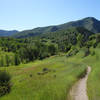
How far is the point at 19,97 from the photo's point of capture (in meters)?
24.0

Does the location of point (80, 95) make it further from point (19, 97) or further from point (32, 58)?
point (32, 58)

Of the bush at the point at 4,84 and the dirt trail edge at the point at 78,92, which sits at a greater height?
the bush at the point at 4,84

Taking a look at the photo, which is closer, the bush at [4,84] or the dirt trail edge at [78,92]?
the dirt trail edge at [78,92]

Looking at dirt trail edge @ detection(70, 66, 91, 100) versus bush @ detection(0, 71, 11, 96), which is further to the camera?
bush @ detection(0, 71, 11, 96)

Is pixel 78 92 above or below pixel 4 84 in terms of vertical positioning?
below

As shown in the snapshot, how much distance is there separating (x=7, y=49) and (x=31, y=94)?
583 feet

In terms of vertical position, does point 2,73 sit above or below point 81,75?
above

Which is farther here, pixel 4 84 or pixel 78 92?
pixel 4 84

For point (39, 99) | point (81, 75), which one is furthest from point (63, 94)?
point (81, 75)

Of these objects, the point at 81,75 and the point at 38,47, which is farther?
the point at 38,47

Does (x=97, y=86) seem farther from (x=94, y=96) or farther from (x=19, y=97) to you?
(x=19, y=97)

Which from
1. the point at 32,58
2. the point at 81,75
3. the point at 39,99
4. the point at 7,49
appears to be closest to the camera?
the point at 39,99

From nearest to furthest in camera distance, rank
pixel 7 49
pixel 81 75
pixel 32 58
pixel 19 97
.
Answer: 1. pixel 19 97
2. pixel 81 75
3. pixel 32 58
4. pixel 7 49

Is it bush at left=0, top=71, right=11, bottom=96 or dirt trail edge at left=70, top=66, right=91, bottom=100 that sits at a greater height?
bush at left=0, top=71, right=11, bottom=96
